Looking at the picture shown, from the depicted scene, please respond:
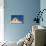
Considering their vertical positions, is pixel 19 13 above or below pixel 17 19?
above

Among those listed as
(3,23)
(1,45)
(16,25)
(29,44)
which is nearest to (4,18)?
(3,23)

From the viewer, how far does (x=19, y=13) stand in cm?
525

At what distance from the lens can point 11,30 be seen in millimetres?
5266

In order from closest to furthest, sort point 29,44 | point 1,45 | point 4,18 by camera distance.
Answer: point 29,44 → point 1,45 → point 4,18

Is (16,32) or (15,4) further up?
(15,4)

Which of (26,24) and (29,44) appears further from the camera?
(26,24)

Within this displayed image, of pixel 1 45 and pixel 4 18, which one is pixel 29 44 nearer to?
pixel 1 45

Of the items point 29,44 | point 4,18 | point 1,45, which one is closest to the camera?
point 29,44

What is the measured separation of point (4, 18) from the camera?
5.21 metres

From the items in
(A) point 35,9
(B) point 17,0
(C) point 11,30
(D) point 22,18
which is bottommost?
(C) point 11,30

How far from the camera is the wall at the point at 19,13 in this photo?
206 inches

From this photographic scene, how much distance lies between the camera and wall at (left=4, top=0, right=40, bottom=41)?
5.22 metres

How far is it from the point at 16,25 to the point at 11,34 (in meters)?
0.41

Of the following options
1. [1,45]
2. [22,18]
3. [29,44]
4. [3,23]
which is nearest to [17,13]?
[22,18]
